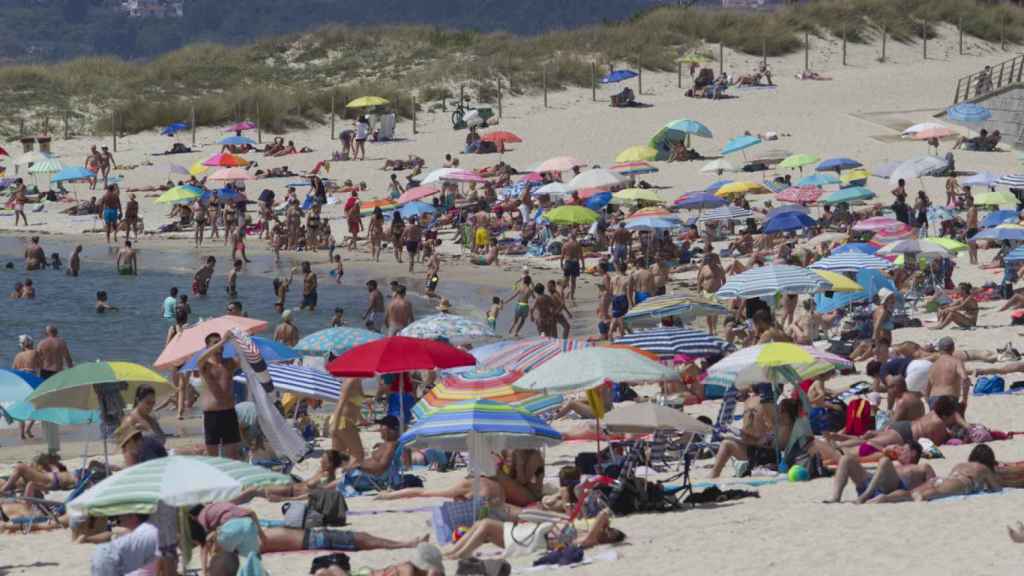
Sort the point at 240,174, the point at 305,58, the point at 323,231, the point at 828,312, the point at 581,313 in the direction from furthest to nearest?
the point at 305,58 < the point at 240,174 < the point at 323,231 < the point at 581,313 < the point at 828,312

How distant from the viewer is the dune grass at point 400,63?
1663 inches

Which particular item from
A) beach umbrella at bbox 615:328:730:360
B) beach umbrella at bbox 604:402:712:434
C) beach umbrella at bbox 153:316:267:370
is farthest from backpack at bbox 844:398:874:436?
beach umbrella at bbox 153:316:267:370

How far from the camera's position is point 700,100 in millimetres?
41000

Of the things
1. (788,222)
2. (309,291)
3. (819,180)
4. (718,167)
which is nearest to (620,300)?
(788,222)

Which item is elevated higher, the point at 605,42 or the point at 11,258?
the point at 605,42

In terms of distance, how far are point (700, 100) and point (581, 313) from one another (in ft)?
61.7

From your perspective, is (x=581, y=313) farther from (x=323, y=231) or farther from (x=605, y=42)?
(x=605, y=42)

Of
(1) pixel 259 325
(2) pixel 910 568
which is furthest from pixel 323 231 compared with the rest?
(2) pixel 910 568

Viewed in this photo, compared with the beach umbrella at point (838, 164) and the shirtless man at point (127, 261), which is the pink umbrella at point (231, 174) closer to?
the shirtless man at point (127, 261)

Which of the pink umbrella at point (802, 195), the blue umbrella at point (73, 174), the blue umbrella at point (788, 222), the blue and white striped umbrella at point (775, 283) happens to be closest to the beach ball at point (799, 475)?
the blue and white striped umbrella at point (775, 283)

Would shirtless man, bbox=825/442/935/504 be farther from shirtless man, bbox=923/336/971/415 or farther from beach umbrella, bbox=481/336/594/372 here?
beach umbrella, bbox=481/336/594/372

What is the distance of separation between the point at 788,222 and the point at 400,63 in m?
26.2

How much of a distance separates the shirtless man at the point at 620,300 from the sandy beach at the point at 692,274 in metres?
1.64

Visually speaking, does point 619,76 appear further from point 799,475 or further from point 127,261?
point 799,475
